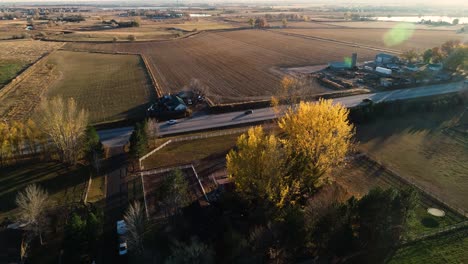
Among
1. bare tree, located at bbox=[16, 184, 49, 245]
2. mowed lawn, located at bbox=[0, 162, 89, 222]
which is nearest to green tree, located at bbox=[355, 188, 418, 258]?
bare tree, located at bbox=[16, 184, 49, 245]

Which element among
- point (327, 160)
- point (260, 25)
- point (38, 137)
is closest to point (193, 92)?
point (38, 137)

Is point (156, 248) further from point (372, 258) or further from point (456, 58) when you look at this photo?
point (456, 58)

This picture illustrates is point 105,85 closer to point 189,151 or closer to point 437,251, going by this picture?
point 189,151

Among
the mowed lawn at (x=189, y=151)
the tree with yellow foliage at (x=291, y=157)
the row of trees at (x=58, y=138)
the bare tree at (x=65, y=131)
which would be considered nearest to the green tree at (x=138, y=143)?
the mowed lawn at (x=189, y=151)

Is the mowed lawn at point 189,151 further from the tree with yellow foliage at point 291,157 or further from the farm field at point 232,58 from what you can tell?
the farm field at point 232,58

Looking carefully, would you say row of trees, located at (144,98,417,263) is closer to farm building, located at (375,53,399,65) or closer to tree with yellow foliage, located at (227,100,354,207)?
tree with yellow foliage, located at (227,100,354,207)

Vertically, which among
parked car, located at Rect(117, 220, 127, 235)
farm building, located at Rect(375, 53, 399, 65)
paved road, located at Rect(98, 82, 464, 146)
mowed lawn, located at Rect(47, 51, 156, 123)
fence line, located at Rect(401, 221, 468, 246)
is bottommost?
fence line, located at Rect(401, 221, 468, 246)
